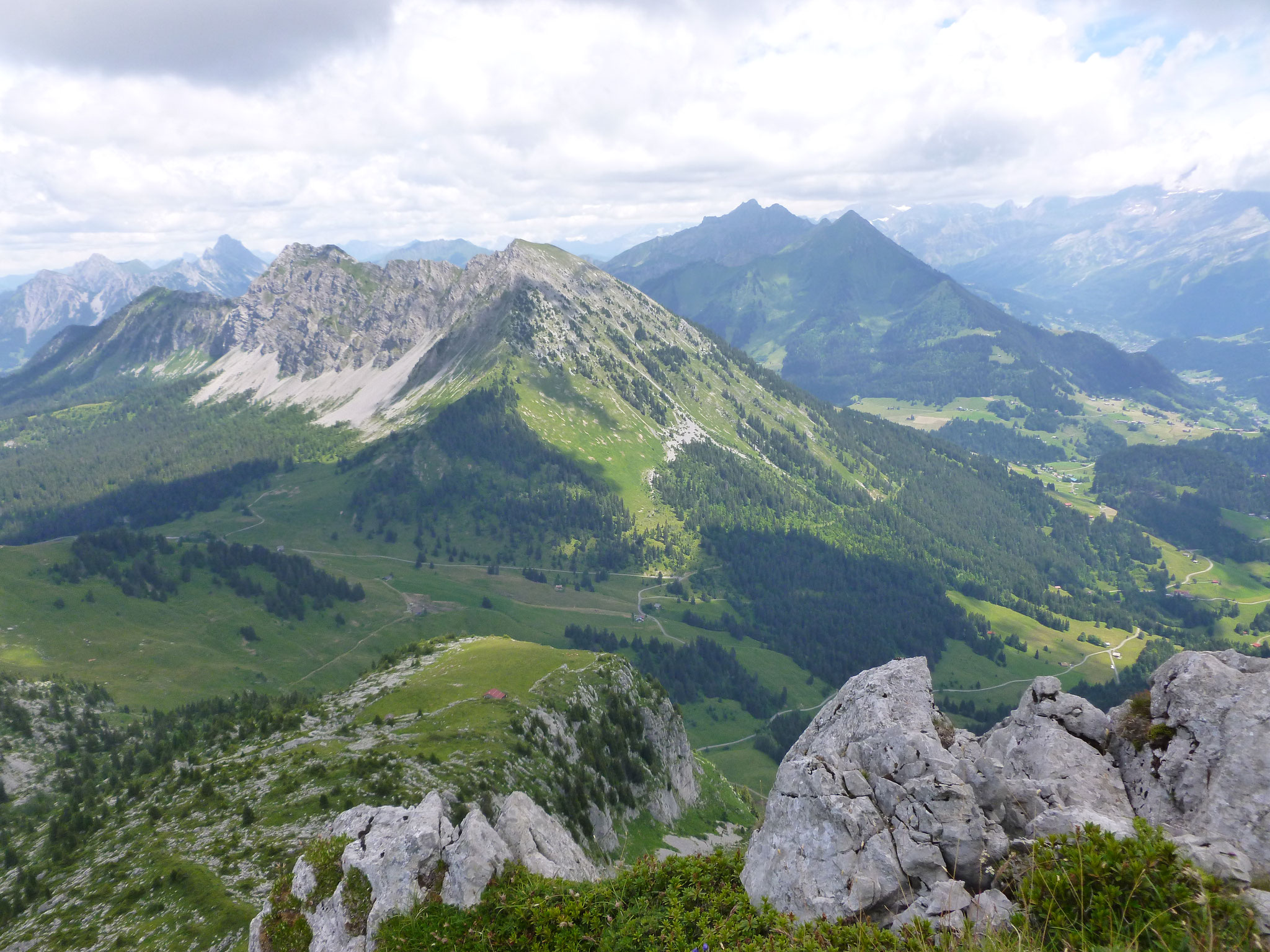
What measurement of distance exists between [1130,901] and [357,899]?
95.1ft

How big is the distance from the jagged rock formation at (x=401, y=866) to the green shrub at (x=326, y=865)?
9 cm

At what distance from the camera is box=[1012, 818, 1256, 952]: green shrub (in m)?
12.7

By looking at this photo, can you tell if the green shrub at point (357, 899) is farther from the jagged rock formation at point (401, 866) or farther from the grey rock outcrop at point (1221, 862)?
the grey rock outcrop at point (1221, 862)

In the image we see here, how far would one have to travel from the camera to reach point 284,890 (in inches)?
1217

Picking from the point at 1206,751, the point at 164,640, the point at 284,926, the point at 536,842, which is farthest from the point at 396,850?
the point at 164,640

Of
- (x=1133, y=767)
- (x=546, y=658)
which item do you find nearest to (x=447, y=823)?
(x=1133, y=767)

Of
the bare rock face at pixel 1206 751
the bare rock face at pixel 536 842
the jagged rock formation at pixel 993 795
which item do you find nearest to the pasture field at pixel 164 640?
the bare rock face at pixel 536 842

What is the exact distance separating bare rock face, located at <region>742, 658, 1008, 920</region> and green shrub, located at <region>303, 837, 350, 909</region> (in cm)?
2060

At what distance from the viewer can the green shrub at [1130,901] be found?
41.7 feet

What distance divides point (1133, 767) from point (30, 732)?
139 m

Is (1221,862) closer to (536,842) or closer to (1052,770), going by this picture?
(1052,770)

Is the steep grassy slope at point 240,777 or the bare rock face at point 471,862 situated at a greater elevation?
the bare rock face at point 471,862

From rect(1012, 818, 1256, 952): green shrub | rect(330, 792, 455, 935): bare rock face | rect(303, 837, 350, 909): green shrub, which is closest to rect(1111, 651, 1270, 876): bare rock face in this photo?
rect(1012, 818, 1256, 952): green shrub

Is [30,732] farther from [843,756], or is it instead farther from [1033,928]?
[1033,928]
